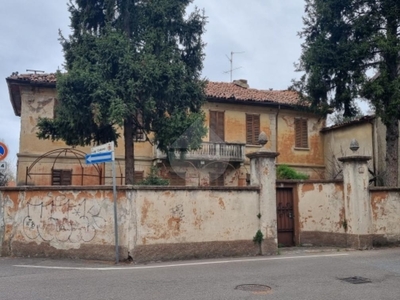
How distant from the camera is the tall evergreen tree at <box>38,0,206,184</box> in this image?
1356cm

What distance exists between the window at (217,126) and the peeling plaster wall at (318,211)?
1067 centimetres

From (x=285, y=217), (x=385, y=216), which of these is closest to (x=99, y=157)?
(x=285, y=217)

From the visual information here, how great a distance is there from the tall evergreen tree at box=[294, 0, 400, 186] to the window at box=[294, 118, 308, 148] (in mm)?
7902

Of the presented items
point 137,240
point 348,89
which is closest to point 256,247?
point 137,240

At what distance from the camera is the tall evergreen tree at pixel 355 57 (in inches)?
626

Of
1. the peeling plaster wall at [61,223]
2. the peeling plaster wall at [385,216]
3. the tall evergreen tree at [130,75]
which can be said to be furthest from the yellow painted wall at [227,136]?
the peeling plaster wall at [385,216]

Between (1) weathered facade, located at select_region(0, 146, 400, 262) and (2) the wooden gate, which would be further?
(2) the wooden gate

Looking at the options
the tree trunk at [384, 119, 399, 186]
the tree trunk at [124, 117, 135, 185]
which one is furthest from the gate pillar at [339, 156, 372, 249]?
the tree trunk at [124, 117, 135, 185]

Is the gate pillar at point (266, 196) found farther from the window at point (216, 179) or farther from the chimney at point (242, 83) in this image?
the chimney at point (242, 83)

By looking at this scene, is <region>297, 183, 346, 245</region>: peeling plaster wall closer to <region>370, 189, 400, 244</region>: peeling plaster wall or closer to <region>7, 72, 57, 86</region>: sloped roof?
<region>370, 189, 400, 244</region>: peeling plaster wall

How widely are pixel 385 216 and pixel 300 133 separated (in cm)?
1375

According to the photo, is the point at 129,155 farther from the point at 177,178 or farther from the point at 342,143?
the point at 342,143

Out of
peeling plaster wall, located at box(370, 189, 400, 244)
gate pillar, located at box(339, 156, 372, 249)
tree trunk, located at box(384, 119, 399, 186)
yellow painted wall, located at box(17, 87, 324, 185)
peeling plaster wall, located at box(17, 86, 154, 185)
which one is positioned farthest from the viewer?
yellow painted wall, located at box(17, 87, 324, 185)

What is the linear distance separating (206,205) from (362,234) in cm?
520
